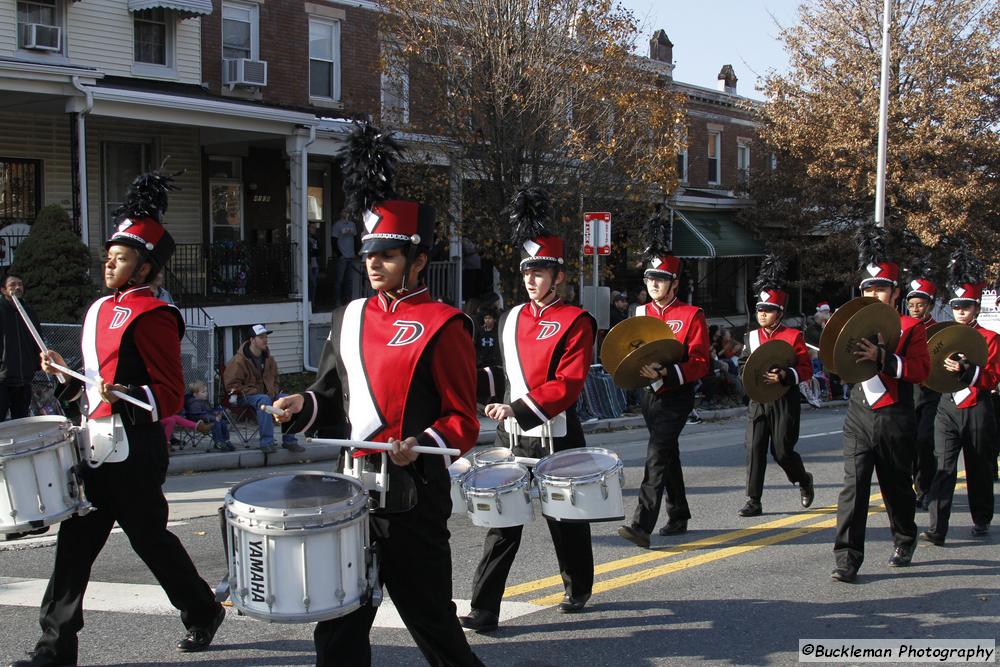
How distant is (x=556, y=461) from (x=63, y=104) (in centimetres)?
1296

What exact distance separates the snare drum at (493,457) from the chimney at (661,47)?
2864cm

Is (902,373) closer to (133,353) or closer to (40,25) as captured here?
(133,353)

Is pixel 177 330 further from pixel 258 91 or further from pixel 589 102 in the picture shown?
pixel 258 91

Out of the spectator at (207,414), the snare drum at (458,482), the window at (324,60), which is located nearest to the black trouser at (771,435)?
the snare drum at (458,482)

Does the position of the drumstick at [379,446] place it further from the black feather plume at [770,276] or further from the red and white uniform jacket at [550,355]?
the black feather plume at [770,276]

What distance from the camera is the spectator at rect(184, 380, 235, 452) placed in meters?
11.8

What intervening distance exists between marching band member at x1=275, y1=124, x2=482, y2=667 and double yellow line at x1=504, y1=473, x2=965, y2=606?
6.79 ft

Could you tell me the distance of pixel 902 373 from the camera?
21.3ft

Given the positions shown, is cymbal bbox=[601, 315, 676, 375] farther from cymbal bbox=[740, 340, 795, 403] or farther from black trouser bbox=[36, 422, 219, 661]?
black trouser bbox=[36, 422, 219, 661]

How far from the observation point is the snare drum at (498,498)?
17.0 feet

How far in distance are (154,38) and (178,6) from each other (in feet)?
3.96

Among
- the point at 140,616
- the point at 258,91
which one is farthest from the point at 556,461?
the point at 258,91

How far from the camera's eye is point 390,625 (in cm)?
552

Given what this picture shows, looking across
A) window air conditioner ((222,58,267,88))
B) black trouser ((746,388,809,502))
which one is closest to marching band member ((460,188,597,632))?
black trouser ((746,388,809,502))
